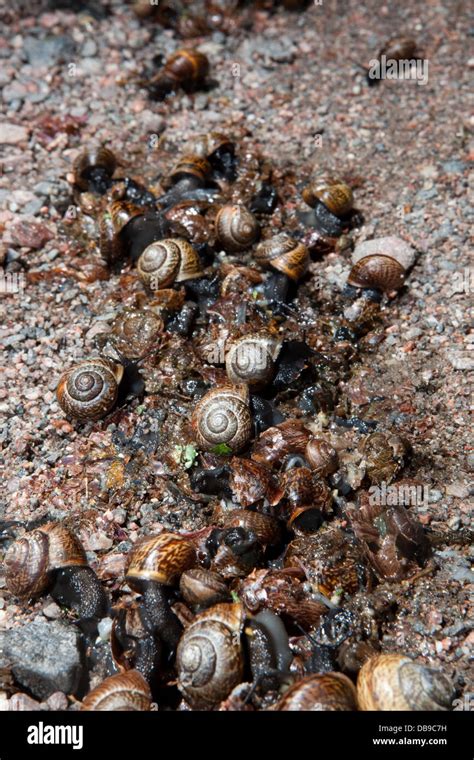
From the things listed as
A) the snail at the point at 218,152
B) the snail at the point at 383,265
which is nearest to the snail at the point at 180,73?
the snail at the point at 218,152

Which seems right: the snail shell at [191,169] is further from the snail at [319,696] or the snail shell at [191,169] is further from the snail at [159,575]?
the snail at [319,696]

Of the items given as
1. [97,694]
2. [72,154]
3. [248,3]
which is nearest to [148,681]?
[97,694]

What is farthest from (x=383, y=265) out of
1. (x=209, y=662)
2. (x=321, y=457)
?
(x=209, y=662)

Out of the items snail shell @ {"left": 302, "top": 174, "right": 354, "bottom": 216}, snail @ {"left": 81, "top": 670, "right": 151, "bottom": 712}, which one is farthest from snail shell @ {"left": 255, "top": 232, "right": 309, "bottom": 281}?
snail @ {"left": 81, "top": 670, "right": 151, "bottom": 712}

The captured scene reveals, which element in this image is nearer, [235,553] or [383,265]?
[235,553]

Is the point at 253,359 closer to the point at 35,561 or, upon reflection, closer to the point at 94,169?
the point at 35,561

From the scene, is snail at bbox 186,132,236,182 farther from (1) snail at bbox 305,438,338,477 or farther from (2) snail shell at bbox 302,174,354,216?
(1) snail at bbox 305,438,338,477
